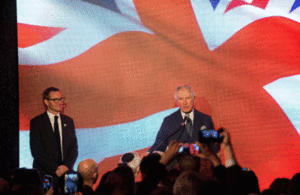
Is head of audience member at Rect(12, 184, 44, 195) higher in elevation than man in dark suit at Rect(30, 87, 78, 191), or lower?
lower

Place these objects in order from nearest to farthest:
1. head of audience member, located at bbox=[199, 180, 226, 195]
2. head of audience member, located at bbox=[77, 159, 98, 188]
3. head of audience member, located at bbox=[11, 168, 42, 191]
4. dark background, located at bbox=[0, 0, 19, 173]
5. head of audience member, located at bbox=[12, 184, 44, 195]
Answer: head of audience member, located at bbox=[199, 180, 226, 195] → head of audience member, located at bbox=[12, 184, 44, 195] → head of audience member, located at bbox=[11, 168, 42, 191] → head of audience member, located at bbox=[77, 159, 98, 188] → dark background, located at bbox=[0, 0, 19, 173]

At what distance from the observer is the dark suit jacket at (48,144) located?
575cm

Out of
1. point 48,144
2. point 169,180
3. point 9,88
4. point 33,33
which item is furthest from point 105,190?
point 33,33

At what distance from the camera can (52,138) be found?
5.80m

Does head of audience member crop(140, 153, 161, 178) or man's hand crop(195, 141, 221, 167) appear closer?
man's hand crop(195, 141, 221, 167)

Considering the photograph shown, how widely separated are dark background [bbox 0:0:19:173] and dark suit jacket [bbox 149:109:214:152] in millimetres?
1779

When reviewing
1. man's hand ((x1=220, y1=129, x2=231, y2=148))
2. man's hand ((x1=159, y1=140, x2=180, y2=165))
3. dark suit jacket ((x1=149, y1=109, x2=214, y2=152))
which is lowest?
man's hand ((x1=159, y1=140, x2=180, y2=165))

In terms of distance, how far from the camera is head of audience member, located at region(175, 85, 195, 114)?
5645 mm

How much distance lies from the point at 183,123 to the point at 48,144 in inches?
67.5

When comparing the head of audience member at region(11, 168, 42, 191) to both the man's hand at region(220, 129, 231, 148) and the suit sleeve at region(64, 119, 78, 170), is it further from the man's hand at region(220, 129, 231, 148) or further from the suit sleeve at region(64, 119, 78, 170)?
the suit sleeve at region(64, 119, 78, 170)

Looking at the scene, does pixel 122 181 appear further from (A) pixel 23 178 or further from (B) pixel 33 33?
(B) pixel 33 33

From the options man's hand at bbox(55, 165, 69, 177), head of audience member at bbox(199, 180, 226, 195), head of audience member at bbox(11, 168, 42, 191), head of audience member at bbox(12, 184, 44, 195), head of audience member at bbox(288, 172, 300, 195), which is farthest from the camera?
man's hand at bbox(55, 165, 69, 177)

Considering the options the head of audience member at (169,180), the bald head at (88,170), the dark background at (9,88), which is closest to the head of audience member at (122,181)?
the head of audience member at (169,180)

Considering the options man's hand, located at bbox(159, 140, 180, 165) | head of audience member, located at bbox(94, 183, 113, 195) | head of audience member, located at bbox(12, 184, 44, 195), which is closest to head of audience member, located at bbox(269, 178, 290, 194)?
man's hand, located at bbox(159, 140, 180, 165)
